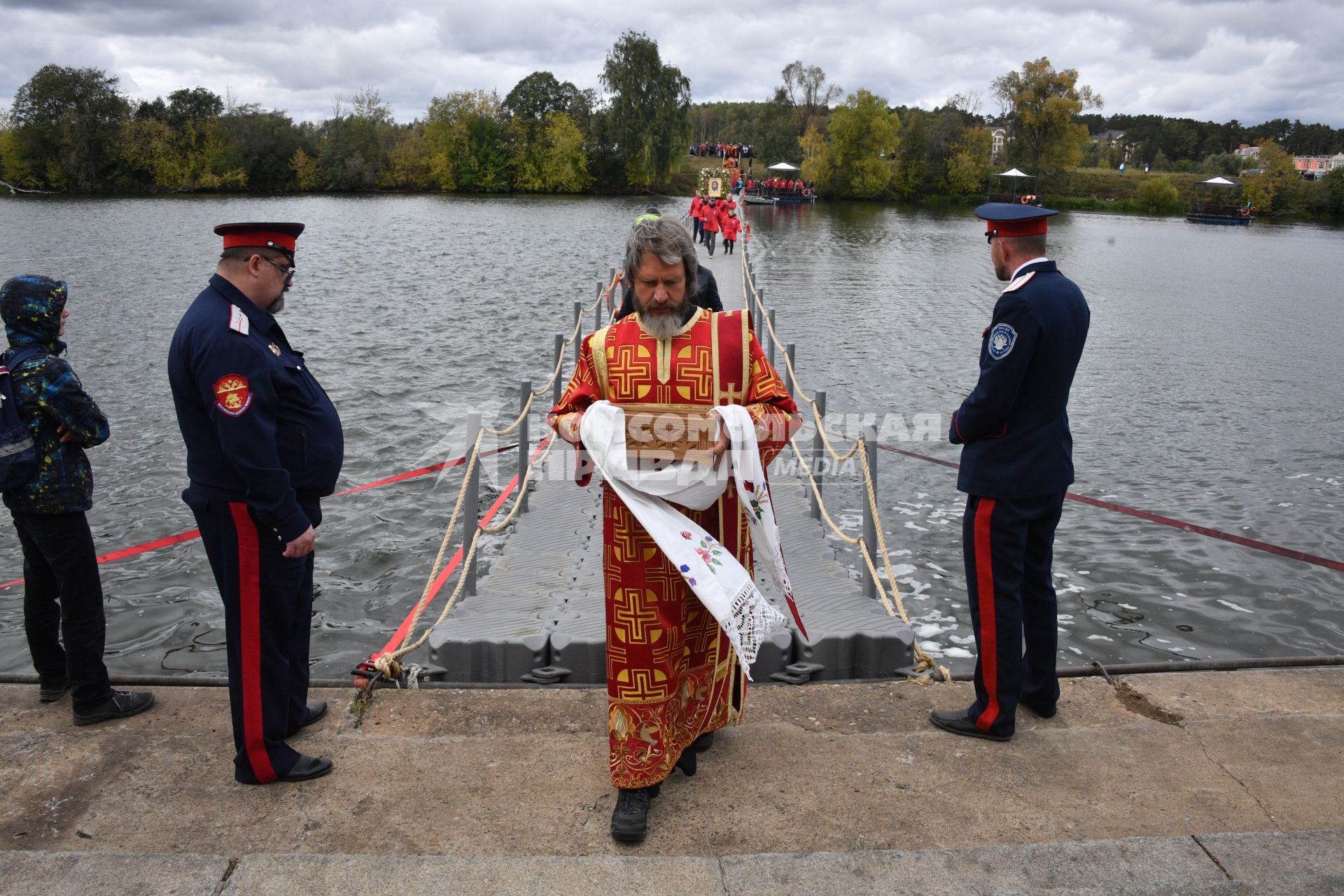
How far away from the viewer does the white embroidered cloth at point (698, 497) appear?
3.07 m

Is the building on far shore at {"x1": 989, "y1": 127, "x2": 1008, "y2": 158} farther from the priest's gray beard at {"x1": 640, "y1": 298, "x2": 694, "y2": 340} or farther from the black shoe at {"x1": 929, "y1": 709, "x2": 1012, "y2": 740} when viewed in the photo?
the priest's gray beard at {"x1": 640, "y1": 298, "x2": 694, "y2": 340}

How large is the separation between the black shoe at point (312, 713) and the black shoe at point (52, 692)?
3.60 feet

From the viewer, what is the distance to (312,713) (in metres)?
3.83

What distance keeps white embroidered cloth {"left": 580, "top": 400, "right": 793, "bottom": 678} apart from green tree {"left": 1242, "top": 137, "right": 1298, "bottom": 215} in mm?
87735

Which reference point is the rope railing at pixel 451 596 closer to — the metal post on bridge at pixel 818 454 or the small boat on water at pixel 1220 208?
the metal post on bridge at pixel 818 454

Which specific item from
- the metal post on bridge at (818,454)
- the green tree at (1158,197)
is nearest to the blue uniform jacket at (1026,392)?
the metal post on bridge at (818,454)

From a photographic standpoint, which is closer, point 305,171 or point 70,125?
point 70,125

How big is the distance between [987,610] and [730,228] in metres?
21.1

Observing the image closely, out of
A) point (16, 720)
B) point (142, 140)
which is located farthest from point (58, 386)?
point (142, 140)

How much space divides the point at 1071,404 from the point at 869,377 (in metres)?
3.41

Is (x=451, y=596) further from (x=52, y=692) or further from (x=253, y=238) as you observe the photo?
(x=253, y=238)

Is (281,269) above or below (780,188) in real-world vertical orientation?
below

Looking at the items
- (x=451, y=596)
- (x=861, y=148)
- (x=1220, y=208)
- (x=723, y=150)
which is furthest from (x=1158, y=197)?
(x=451, y=596)

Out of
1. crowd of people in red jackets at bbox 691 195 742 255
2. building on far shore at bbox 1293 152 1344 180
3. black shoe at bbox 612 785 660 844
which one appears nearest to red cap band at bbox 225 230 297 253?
Result: black shoe at bbox 612 785 660 844
